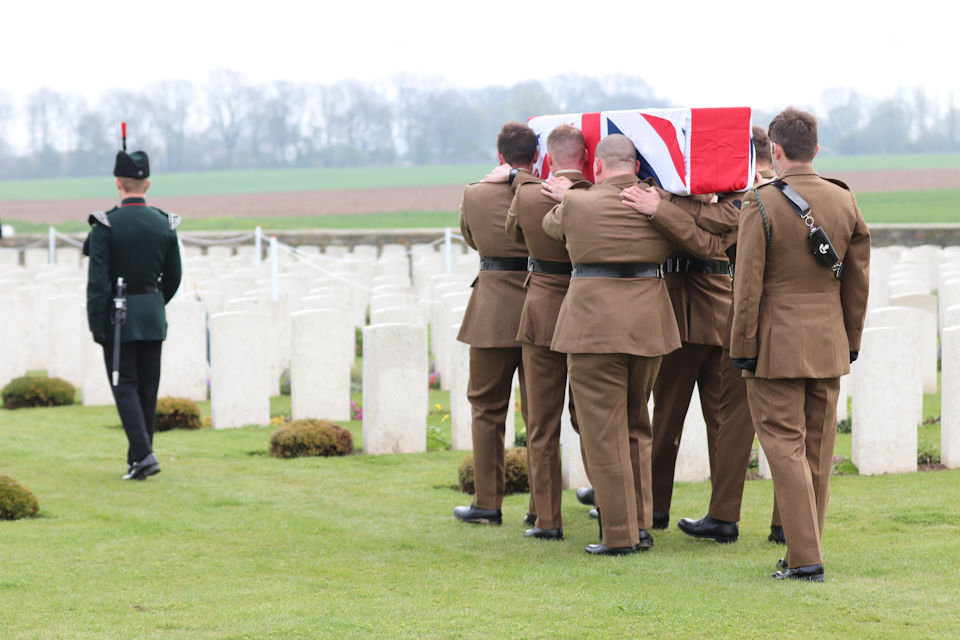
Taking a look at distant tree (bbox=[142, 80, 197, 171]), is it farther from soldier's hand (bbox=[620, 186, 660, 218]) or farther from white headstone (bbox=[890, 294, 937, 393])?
soldier's hand (bbox=[620, 186, 660, 218])

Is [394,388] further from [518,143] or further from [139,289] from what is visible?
[518,143]

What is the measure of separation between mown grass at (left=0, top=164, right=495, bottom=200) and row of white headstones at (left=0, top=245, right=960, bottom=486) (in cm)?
5966

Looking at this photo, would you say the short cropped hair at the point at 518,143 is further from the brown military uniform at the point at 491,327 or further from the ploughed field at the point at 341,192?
the ploughed field at the point at 341,192

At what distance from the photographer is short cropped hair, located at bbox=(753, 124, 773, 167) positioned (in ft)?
18.1

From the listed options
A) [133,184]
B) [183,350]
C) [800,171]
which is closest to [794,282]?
[800,171]

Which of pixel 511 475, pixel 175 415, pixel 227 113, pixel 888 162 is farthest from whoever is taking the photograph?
pixel 227 113

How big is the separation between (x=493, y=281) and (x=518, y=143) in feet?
2.10

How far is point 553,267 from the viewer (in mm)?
5363

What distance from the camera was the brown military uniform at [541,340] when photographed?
5.30 meters

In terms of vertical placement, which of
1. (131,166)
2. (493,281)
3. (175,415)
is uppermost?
(131,166)

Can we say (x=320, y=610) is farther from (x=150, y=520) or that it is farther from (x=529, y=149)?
(x=529, y=149)

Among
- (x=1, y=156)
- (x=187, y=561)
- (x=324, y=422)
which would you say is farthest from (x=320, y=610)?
(x=1, y=156)

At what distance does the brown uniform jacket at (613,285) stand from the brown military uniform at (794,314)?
42 cm

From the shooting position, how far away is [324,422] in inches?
311
